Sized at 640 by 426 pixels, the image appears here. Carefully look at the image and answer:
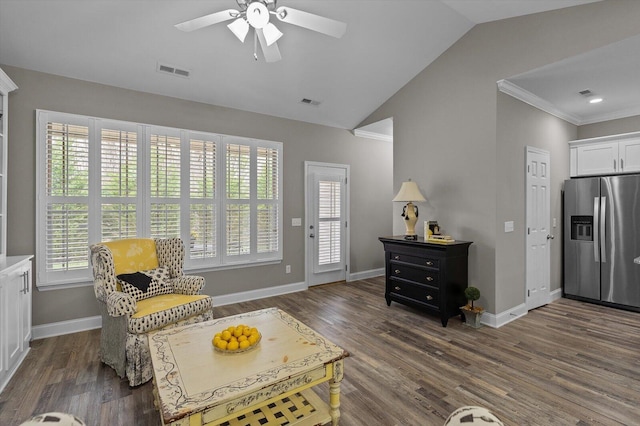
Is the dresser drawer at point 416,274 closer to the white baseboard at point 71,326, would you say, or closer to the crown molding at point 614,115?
the white baseboard at point 71,326

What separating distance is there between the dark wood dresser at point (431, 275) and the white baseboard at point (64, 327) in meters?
3.62

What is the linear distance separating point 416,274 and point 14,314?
393 cm

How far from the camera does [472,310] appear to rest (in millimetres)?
3586

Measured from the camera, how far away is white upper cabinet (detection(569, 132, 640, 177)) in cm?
420

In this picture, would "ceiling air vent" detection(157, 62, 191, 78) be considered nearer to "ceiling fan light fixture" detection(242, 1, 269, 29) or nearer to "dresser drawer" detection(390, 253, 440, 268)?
"ceiling fan light fixture" detection(242, 1, 269, 29)

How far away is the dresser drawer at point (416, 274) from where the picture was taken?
370 cm

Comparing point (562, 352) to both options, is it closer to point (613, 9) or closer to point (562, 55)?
point (562, 55)

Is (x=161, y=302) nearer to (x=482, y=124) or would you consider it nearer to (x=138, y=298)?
(x=138, y=298)

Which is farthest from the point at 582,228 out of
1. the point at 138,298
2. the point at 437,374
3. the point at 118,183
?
the point at 118,183

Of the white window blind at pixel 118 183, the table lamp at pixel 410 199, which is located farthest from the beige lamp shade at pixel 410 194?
the white window blind at pixel 118 183

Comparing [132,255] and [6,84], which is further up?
[6,84]

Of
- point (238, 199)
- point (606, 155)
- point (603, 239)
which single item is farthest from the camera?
point (238, 199)

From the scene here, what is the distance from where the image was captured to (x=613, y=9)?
9.22 feet

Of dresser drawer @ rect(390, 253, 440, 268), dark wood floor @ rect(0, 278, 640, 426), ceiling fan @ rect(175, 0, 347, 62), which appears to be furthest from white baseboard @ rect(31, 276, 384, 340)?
ceiling fan @ rect(175, 0, 347, 62)
